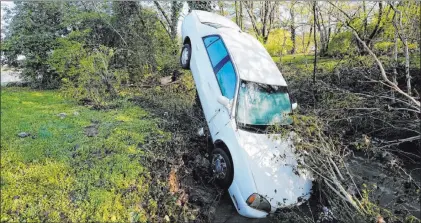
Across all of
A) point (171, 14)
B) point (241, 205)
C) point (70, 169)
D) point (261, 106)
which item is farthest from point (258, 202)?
point (171, 14)

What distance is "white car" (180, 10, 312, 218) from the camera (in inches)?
161

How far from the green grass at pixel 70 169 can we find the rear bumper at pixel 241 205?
1.38 metres

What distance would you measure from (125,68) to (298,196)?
665 cm

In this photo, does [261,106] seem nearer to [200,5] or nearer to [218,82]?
[218,82]

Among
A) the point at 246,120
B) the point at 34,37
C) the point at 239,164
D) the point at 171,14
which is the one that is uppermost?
the point at 171,14

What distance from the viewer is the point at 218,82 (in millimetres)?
5301

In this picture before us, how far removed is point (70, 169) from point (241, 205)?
241 cm

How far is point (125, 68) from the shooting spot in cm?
875

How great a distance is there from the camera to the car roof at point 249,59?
5.18 metres

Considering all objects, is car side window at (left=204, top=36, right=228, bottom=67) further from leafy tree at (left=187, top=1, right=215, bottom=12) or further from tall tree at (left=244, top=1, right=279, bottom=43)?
tall tree at (left=244, top=1, right=279, bottom=43)

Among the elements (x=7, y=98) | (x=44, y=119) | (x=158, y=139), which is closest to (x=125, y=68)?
(x=7, y=98)

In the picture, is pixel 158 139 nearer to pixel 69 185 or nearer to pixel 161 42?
pixel 69 185

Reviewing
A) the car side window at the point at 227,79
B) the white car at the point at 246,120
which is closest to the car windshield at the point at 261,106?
the white car at the point at 246,120

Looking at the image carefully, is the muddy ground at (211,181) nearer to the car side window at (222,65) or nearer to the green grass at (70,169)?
the green grass at (70,169)
